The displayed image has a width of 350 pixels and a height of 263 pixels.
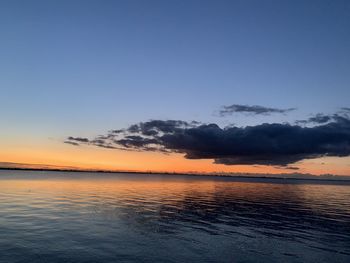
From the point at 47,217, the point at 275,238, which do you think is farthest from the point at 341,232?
the point at 47,217

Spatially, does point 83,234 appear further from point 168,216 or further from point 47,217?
point 168,216

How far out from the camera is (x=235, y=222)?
44438 millimetres

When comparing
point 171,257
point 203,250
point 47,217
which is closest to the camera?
point 171,257

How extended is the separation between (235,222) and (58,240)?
2504 cm

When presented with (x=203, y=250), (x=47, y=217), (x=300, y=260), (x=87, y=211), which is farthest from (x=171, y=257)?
(x=87, y=211)

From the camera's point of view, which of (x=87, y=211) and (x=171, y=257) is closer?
(x=171, y=257)

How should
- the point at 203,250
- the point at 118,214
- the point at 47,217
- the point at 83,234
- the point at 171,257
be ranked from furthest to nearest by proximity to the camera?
the point at 118,214 < the point at 47,217 < the point at 83,234 < the point at 203,250 < the point at 171,257

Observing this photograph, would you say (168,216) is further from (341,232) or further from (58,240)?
(341,232)

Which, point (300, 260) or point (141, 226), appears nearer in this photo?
point (300, 260)

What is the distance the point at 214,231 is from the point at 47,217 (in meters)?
23.5

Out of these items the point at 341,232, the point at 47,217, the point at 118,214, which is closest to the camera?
the point at 341,232

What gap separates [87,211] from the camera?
49594mm

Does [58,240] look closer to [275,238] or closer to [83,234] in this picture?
[83,234]

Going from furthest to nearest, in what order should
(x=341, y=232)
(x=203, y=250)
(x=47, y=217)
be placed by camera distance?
(x=47, y=217) < (x=341, y=232) < (x=203, y=250)
